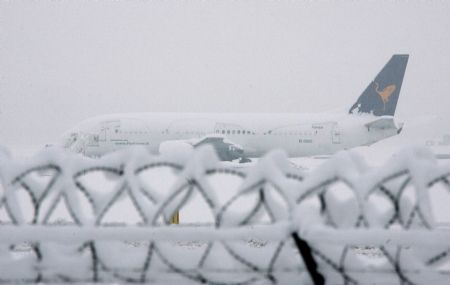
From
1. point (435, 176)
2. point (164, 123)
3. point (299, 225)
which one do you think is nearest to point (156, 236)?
point (299, 225)

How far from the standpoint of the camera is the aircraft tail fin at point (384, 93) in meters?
21.0

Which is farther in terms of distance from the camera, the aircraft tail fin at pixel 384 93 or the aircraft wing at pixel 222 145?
the aircraft tail fin at pixel 384 93

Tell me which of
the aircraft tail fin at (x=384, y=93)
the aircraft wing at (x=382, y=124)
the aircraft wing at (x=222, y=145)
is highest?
the aircraft tail fin at (x=384, y=93)

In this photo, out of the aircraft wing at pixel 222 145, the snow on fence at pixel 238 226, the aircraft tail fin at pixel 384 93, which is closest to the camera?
the snow on fence at pixel 238 226

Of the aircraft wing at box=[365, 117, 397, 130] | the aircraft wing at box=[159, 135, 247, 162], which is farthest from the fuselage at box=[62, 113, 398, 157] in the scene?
the aircraft wing at box=[159, 135, 247, 162]

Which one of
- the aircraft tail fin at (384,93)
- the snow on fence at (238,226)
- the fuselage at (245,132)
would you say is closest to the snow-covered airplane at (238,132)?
the fuselage at (245,132)

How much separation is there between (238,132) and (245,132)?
42cm

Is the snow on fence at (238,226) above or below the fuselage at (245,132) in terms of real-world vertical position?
above

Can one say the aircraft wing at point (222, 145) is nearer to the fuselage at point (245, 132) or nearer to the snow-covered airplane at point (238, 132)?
the snow-covered airplane at point (238, 132)

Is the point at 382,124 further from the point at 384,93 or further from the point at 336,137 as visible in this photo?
the point at 336,137

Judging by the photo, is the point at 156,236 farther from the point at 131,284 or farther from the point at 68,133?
the point at 68,133

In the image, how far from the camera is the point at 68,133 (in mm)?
20297

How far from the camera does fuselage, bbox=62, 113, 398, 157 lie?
19641mm

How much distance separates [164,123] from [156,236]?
716 inches
